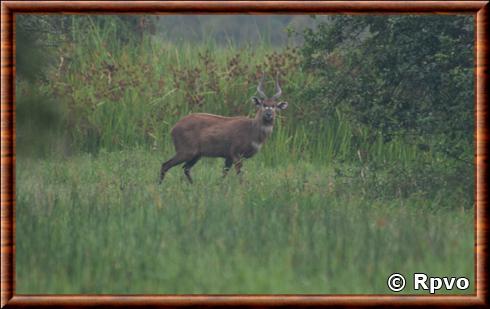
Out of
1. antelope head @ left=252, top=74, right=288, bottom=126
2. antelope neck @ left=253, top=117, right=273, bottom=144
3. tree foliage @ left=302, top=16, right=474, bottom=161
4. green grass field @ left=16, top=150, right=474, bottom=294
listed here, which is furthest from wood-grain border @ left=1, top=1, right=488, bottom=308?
antelope neck @ left=253, top=117, right=273, bottom=144

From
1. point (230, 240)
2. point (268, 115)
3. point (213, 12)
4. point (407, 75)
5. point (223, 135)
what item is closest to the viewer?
point (213, 12)

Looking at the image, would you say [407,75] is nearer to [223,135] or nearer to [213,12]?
[213,12]

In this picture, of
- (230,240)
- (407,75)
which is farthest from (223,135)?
(230,240)

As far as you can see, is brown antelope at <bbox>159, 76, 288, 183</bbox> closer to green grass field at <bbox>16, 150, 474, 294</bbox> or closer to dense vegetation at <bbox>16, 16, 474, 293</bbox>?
dense vegetation at <bbox>16, 16, 474, 293</bbox>

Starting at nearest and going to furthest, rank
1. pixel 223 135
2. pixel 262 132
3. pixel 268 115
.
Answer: pixel 268 115, pixel 223 135, pixel 262 132

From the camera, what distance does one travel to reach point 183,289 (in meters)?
6.89

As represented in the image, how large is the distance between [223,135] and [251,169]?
0.77 metres

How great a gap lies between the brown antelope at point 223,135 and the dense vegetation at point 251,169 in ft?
1.26

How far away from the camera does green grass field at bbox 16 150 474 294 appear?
7.02m

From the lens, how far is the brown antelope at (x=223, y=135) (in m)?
13.5

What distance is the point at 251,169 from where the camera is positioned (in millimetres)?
13469

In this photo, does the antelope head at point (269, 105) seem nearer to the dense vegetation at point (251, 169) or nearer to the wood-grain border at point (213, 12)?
the dense vegetation at point (251, 169)

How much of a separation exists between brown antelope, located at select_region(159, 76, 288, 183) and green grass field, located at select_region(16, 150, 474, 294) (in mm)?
2802

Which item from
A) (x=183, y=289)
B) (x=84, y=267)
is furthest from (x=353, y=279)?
(x=84, y=267)
